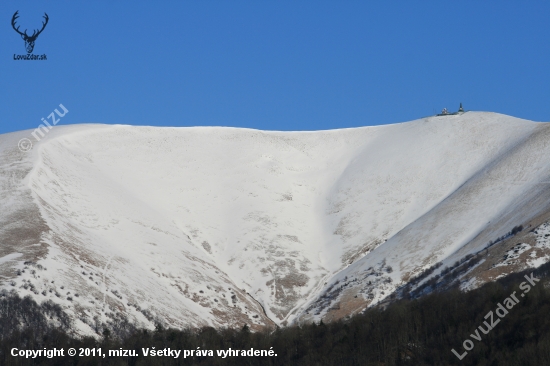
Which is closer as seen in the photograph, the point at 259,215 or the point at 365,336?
the point at 365,336

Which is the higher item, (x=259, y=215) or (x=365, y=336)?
(x=259, y=215)

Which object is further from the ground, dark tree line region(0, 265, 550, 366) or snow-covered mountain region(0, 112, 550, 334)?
snow-covered mountain region(0, 112, 550, 334)

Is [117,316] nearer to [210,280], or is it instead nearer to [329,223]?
[210,280]

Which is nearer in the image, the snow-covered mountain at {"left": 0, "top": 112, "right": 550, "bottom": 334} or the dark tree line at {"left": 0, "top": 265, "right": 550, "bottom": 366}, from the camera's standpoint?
the dark tree line at {"left": 0, "top": 265, "right": 550, "bottom": 366}

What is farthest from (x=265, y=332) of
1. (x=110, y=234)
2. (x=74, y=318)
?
(x=110, y=234)
